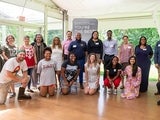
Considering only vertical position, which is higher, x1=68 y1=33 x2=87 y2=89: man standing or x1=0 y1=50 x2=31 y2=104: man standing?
x1=68 y1=33 x2=87 y2=89: man standing

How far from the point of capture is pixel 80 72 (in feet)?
18.4

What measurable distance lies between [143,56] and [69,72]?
1.73 metres

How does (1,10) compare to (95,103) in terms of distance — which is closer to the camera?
(95,103)

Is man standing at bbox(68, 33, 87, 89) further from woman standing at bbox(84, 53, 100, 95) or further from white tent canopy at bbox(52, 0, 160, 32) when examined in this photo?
white tent canopy at bbox(52, 0, 160, 32)

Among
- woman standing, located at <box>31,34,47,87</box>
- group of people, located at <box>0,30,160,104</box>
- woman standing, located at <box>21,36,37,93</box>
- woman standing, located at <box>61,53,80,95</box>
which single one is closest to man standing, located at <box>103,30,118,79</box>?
group of people, located at <box>0,30,160,104</box>

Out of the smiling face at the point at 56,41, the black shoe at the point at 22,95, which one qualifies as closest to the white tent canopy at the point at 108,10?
the smiling face at the point at 56,41

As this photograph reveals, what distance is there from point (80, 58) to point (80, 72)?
1.08 ft

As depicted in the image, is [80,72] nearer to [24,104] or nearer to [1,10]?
[24,104]

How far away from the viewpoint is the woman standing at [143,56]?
17.8 feet

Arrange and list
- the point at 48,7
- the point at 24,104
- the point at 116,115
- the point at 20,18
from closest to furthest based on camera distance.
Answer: the point at 116,115 → the point at 24,104 → the point at 20,18 → the point at 48,7

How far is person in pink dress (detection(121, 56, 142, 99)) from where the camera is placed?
5004 mm

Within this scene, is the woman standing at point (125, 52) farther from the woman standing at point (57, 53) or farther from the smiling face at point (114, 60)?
the woman standing at point (57, 53)

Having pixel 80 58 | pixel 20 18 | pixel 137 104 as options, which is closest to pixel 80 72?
pixel 80 58

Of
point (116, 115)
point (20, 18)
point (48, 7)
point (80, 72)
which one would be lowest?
point (116, 115)
